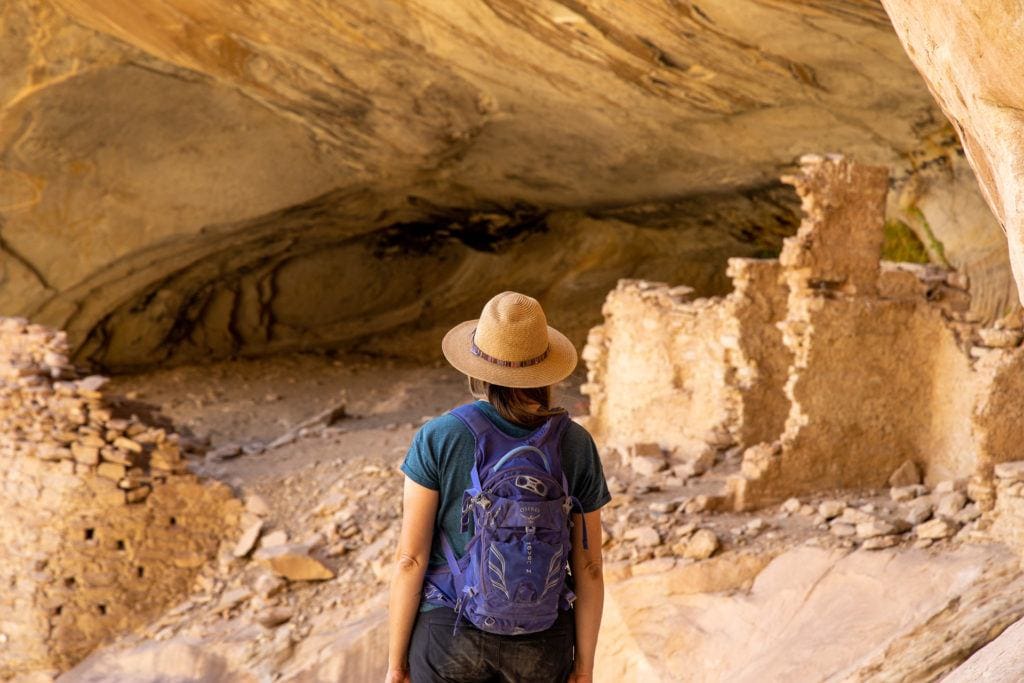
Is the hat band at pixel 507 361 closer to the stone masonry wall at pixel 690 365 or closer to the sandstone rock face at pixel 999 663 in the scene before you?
the sandstone rock face at pixel 999 663

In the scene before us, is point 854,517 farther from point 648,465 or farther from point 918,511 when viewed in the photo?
point 648,465

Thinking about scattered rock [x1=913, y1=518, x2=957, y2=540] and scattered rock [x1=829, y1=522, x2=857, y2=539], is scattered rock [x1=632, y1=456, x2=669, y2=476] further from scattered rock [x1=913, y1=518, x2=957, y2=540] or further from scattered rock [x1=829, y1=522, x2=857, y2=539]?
scattered rock [x1=913, y1=518, x2=957, y2=540]

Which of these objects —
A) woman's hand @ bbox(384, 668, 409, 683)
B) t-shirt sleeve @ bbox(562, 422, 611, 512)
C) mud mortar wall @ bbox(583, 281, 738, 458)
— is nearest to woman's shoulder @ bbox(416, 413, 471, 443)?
t-shirt sleeve @ bbox(562, 422, 611, 512)

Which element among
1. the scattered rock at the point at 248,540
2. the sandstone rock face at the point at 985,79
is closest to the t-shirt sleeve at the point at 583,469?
the sandstone rock face at the point at 985,79

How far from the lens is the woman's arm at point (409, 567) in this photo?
10.3ft

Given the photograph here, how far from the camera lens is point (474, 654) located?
318cm

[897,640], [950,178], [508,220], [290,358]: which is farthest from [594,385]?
[290,358]

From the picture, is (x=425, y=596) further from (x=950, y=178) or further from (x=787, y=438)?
(x=950, y=178)

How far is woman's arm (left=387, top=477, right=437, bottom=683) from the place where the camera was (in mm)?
3146

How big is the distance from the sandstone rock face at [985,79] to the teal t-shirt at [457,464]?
140 centimetres

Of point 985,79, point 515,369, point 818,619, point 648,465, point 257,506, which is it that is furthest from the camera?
point 257,506

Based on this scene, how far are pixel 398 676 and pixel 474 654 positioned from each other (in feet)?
0.75

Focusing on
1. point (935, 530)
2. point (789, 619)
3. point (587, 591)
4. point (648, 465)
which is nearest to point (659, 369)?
point (648, 465)

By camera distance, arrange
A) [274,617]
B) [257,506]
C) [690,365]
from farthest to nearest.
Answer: [257,506] → [690,365] → [274,617]
